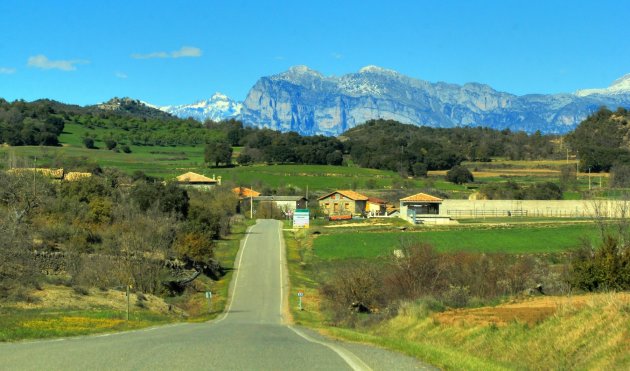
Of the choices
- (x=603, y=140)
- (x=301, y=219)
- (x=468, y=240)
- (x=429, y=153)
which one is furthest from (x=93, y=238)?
(x=603, y=140)

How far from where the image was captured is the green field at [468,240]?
70938 millimetres

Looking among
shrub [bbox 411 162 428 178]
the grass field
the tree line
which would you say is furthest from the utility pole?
the tree line

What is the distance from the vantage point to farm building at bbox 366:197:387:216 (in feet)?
419

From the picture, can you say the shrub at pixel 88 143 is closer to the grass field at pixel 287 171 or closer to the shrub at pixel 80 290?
the grass field at pixel 287 171

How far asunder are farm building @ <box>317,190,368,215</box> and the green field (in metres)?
41.8

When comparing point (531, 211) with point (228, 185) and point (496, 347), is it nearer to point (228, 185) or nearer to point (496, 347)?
point (228, 185)

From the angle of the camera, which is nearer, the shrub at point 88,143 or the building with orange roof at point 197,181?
the building with orange roof at point 197,181

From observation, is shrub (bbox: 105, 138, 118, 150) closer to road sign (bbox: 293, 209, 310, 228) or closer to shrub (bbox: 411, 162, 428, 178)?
shrub (bbox: 411, 162, 428, 178)

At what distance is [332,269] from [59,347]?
167 feet

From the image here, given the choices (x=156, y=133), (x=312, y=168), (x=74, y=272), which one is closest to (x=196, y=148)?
(x=156, y=133)

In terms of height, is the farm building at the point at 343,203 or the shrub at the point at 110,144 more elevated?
the shrub at the point at 110,144

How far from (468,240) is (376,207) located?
169ft

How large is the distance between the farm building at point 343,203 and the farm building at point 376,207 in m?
0.84

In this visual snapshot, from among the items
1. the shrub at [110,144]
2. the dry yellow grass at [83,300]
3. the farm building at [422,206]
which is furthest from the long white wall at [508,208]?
the shrub at [110,144]
